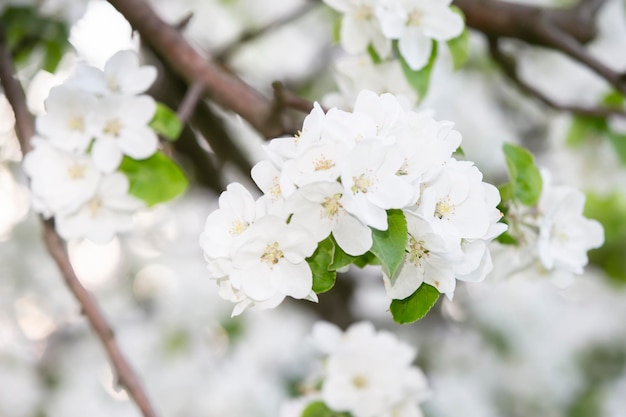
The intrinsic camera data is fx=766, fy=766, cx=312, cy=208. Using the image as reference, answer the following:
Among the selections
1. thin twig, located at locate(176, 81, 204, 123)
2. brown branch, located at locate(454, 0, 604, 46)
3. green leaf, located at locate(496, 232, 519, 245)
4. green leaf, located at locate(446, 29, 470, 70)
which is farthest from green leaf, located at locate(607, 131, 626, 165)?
thin twig, located at locate(176, 81, 204, 123)

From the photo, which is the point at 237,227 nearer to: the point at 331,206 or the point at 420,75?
the point at 331,206

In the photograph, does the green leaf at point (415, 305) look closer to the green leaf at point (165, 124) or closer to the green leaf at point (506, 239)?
the green leaf at point (506, 239)

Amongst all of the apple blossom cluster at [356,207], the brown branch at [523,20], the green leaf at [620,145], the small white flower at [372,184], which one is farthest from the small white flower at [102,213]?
the green leaf at [620,145]

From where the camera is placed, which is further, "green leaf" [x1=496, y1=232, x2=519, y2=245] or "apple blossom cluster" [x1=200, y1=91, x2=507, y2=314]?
"green leaf" [x1=496, y1=232, x2=519, y2=245]

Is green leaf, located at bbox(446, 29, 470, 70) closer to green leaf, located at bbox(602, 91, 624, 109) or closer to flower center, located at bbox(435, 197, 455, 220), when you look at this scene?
flower center, located at bbox(435, 197, 455, 220)

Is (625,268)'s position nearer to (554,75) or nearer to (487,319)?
(487,319)

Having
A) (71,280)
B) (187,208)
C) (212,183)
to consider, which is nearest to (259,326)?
(187,208)
